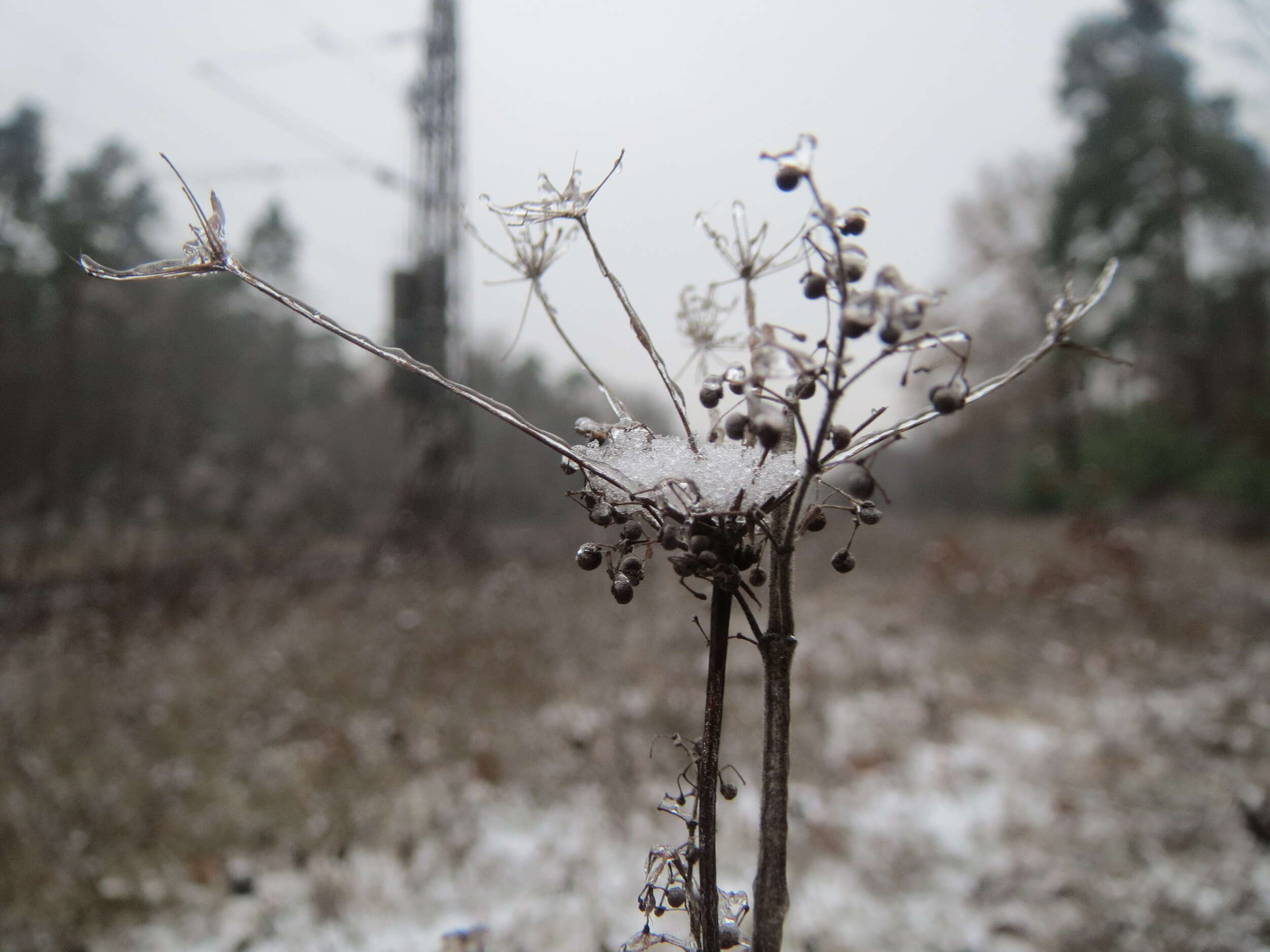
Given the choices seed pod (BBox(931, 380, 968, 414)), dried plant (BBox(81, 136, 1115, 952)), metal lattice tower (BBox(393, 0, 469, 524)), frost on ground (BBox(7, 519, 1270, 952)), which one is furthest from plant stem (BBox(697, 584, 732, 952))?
A: metal lattice tower (BBox(393, 0, 469, 524))

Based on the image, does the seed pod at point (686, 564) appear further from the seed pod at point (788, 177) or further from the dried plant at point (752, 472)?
the seed pod at point (788, 177)

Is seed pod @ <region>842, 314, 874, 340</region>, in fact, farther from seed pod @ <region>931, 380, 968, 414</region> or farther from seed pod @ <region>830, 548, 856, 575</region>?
seed pod @ <region>830, 548, 856, 575</region>

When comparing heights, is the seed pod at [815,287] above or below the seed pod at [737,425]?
above

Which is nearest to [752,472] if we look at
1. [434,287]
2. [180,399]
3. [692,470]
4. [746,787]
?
[692,470]

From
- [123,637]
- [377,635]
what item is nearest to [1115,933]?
[377,635]

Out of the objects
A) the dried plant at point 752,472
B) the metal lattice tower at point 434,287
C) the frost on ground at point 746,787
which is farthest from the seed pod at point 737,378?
the metal lattice tower at point 434,287

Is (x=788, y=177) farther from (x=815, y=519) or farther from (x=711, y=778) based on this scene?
(x=711, y=778)

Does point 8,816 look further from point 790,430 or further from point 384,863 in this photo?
point 790,430
